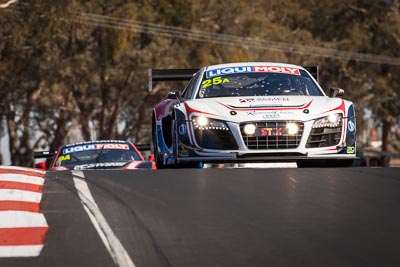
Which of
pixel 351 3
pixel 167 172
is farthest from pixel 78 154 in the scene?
pixel 351 3

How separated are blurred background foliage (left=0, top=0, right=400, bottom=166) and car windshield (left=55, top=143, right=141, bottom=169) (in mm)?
22286

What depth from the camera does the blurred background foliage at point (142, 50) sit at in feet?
144

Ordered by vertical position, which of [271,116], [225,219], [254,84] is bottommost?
[225,219]

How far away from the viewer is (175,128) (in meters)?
11.5

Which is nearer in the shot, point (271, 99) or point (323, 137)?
point (323, 137)

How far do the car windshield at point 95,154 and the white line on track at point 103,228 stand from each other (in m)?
8.07

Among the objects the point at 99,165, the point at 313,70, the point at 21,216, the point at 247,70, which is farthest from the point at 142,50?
the point at 21,216

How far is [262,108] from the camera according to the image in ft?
36.2

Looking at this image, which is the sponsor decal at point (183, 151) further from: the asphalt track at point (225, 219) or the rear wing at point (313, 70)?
the rear wing at point (313, 70)

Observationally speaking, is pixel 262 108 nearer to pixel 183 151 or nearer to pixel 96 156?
pixel 183 151

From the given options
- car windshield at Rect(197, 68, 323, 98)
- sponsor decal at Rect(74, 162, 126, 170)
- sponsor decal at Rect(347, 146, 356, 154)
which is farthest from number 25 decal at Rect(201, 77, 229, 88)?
sponsor decal at Rect(74, 162, 126, 170)

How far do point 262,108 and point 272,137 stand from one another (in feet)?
1.15

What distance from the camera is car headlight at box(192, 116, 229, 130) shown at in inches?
430

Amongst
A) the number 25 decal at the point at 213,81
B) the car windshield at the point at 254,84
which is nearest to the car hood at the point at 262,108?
the car windshield at the point at 254,84
